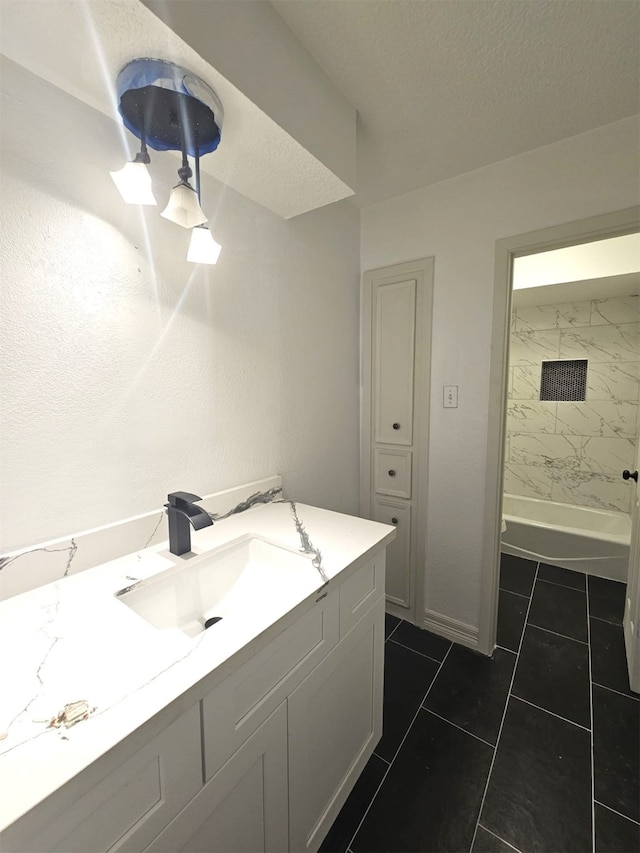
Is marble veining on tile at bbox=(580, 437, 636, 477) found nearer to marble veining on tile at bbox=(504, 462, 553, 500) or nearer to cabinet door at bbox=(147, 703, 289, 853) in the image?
marble veining on tile at bbox=(504, 462, 553, 500)

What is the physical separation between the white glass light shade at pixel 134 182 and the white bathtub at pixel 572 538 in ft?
9.80

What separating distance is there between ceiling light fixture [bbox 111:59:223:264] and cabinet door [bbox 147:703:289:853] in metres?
1.24

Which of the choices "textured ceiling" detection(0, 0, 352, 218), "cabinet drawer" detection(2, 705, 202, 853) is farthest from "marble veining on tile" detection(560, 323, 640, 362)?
"cabinet drawer" detection(2, 705, 202, 853)

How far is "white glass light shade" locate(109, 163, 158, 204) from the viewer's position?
82cm

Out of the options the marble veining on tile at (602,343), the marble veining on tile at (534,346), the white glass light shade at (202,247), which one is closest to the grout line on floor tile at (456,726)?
the white glass light shade at (202,247)

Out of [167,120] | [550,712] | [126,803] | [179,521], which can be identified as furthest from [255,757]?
[167,120]

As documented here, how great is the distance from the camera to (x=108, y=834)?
477 mm

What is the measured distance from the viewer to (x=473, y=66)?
1061 millimetres

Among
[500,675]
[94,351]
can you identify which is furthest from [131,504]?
[500,675]

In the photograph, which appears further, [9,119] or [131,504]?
[131,504]

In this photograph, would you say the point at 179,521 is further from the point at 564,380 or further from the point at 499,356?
the point at 564,380

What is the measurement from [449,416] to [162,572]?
143 centimetres

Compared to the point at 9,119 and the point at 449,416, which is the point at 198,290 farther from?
the point at 449,416

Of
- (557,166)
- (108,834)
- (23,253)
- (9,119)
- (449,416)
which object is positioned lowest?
(108,834)
